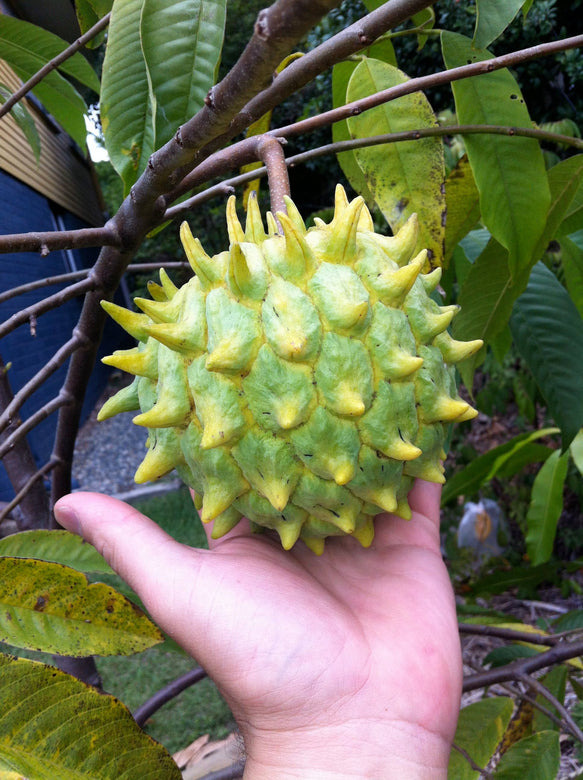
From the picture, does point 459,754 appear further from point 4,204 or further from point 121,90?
A: point 4,204

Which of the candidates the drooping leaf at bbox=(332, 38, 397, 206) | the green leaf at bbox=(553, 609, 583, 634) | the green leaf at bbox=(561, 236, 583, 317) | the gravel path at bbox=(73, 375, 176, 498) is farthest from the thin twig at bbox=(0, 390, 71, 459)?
the gravel path at bbox=(73, 375, 176, 498)

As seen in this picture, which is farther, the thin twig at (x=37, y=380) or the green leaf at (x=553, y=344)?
the green leaf at (x=553, y=344)

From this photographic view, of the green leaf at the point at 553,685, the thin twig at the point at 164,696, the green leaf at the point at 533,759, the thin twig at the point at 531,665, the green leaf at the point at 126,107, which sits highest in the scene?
the green leaf at the point at 126,107

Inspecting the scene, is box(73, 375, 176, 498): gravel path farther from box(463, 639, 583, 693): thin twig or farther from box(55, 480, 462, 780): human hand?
box(55, 480, 462, 780): human hand

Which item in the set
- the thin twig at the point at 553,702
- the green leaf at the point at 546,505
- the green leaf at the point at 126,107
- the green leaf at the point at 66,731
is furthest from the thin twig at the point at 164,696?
the green leaf at the point at 546,505

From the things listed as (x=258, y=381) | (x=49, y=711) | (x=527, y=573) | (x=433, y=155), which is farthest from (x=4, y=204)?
(x=527, y=573)

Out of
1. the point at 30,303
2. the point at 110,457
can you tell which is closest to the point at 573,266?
the point at 30,303

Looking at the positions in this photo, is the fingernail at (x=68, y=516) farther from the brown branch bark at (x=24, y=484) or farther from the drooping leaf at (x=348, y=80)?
the drooping leaf at (x=348, y=80)
